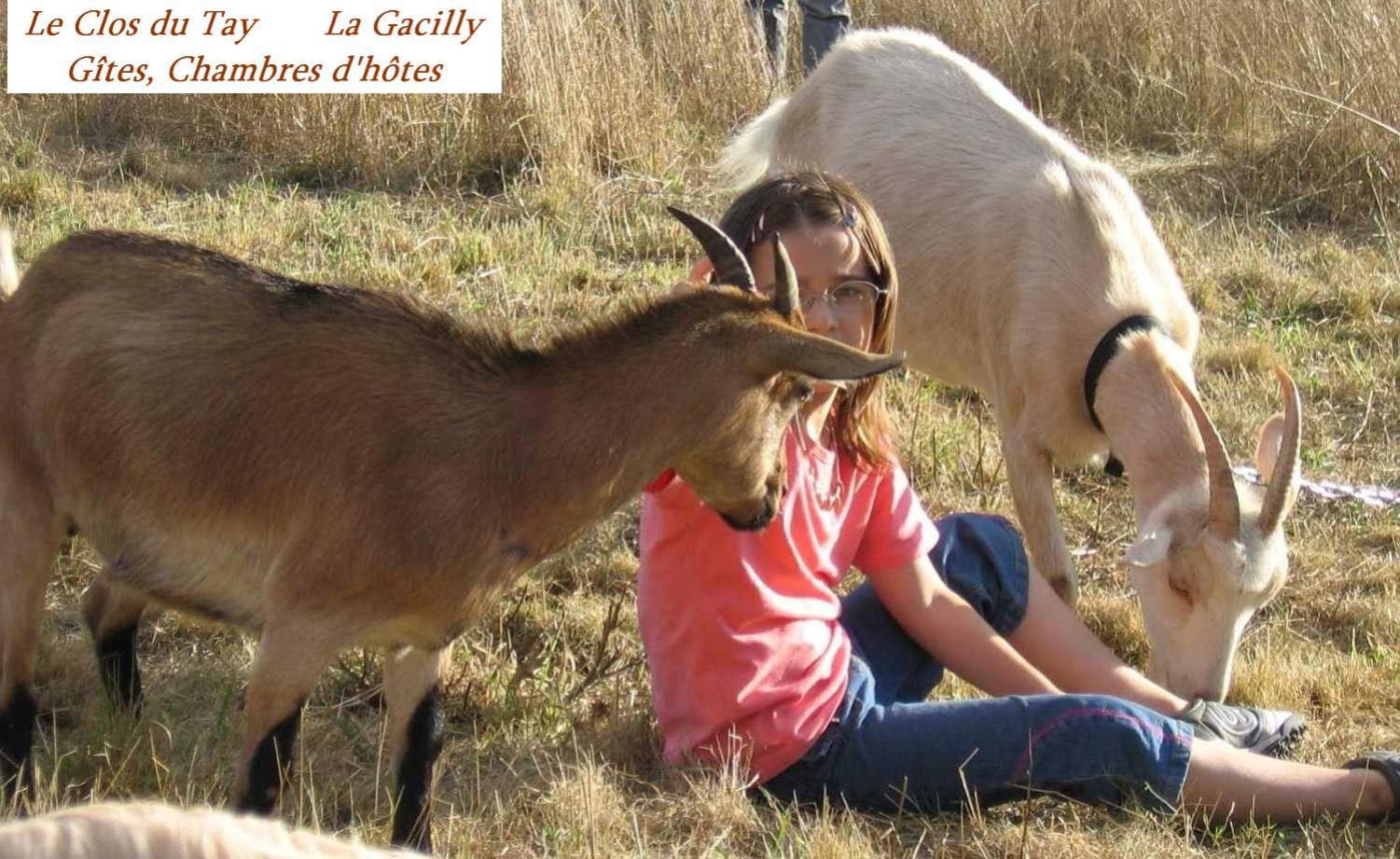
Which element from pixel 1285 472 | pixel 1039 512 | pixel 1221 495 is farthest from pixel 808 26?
pixel 1285 472

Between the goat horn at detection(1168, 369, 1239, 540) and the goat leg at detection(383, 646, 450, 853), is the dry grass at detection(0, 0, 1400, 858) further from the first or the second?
the goat horn at detection(1168, 369, 1239, 540)

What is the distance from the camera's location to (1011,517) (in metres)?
6.29

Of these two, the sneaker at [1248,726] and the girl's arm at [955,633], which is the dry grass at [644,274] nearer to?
the sneaker at [1248,726]

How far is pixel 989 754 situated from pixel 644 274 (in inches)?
169

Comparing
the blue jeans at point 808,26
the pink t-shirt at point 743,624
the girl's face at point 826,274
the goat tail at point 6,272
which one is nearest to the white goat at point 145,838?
the pink t-shirt at point 743,624

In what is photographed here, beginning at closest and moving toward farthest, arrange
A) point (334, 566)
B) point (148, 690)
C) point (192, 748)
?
point (334, 566), point (192, 748), point (148, 690)

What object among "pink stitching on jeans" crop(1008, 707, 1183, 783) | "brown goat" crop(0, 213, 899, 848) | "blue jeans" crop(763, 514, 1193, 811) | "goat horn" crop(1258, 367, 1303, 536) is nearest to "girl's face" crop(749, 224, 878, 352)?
"brown goat" crop(0, 213, 899, 848)

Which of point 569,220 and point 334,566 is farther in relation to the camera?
point 569,220

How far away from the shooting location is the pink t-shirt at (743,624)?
13.0 feet

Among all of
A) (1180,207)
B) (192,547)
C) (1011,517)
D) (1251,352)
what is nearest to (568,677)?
(192,547)

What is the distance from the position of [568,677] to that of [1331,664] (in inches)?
85.2

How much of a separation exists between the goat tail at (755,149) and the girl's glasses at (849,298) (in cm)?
361

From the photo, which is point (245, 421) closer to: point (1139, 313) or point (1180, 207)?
point (1139, 313)

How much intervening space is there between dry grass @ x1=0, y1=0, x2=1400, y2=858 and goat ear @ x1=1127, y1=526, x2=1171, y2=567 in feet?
1.46
